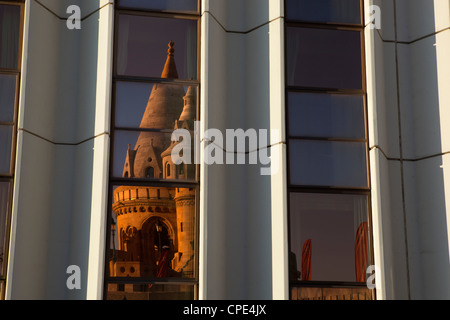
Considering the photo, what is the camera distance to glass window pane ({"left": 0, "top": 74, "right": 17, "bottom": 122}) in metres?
11.7

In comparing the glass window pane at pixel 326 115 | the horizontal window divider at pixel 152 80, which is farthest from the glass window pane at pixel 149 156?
the glass window pane at pixel 326 115

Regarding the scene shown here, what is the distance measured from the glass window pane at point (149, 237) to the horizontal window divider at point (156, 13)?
115 inches

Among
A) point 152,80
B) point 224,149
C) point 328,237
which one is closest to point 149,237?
point 224,149

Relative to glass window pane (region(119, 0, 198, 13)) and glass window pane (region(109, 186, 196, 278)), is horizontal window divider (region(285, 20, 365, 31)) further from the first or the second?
glass window pane (region(109, 186, 196, 278))

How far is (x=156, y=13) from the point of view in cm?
1248

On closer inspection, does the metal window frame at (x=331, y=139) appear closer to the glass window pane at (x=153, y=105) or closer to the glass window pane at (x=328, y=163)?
the glass window pane at (x=328, y=163)

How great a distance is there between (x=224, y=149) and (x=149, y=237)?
178cm

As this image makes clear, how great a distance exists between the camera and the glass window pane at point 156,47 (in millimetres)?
12227

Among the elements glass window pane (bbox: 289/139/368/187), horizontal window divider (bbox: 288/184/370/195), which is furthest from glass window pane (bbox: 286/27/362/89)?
horizontal window divider (bbox: 288/184/370/195)

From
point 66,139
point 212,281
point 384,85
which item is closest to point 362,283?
point 212,281

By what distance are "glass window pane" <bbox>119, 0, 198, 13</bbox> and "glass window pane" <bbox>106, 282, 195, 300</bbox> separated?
4454mm

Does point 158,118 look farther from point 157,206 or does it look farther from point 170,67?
point 157,206

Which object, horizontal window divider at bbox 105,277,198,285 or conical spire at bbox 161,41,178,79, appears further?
conical spire at bbox 161,41,178,79
